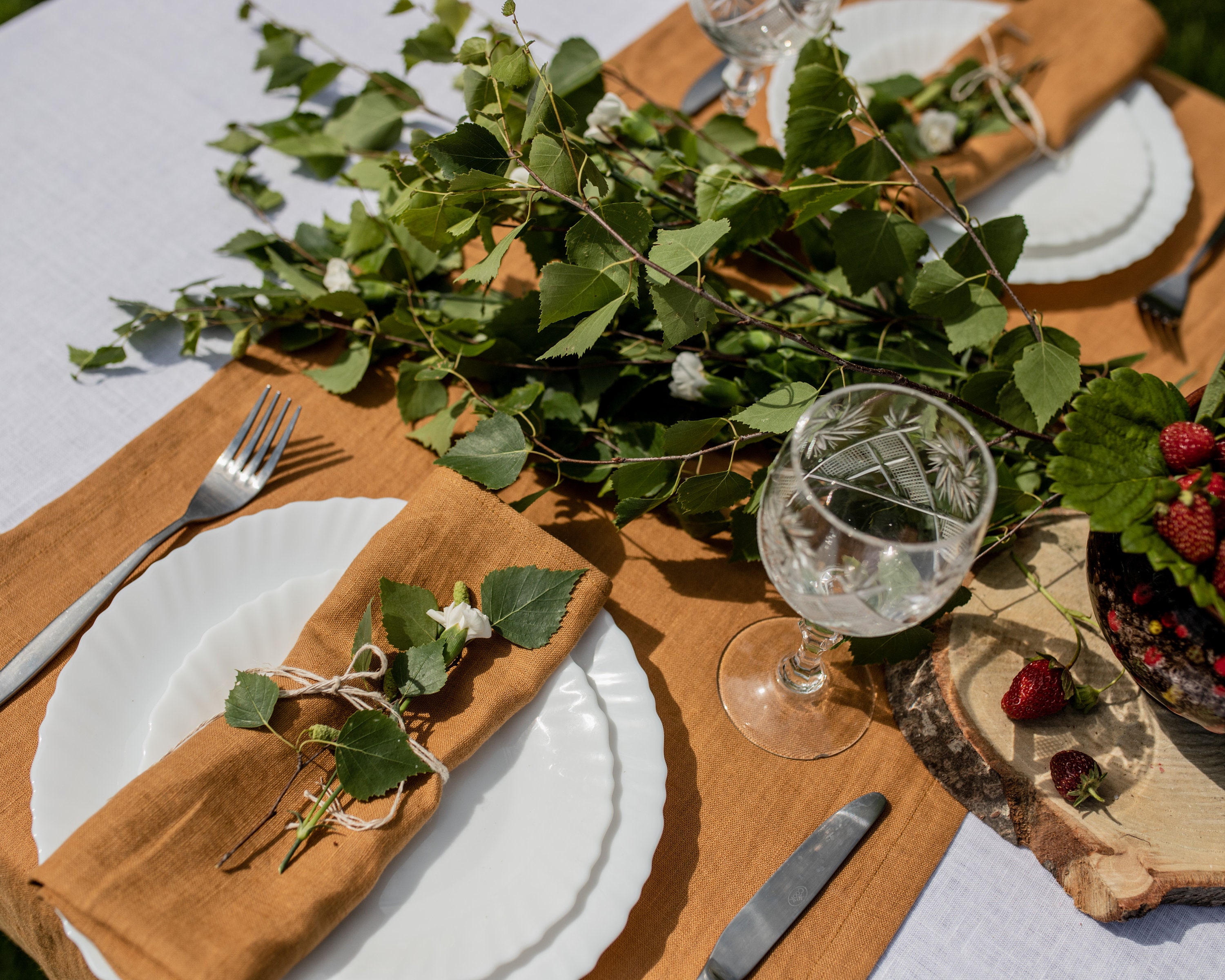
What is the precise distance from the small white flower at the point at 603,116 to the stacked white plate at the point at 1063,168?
24 cm

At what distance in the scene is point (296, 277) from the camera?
109 centimetres

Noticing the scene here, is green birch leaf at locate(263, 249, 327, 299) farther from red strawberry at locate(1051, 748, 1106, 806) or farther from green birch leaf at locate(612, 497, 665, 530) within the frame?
red strawberry at locate(1051, 748, 1106, 806)

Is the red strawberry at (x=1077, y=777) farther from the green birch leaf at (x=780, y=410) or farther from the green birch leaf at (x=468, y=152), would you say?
the green birch leaf at (x=468, y=152)

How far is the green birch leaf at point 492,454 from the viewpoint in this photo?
33.8 inches

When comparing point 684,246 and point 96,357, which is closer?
point 684,246

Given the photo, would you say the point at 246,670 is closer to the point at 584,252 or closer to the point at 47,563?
the point at 47,563

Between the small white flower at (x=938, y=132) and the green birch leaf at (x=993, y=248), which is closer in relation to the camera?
the green birch leaf at (x=993, y=248)

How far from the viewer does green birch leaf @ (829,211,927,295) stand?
0.92m

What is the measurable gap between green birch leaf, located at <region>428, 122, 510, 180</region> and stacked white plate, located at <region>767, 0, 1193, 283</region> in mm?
474

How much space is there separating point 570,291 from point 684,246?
113 mm

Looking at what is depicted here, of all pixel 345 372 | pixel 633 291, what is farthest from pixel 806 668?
pixel 345 372

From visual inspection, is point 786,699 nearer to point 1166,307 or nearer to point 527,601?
point 527,601

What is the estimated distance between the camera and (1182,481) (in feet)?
2.25

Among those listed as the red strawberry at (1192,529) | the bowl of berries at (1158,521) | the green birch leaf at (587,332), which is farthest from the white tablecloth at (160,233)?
the green birch leaf at (587,332)
